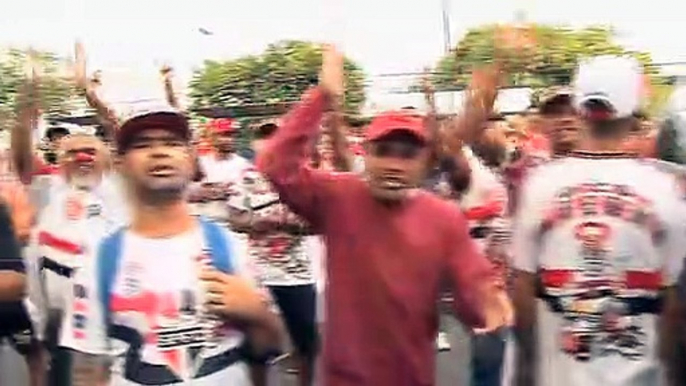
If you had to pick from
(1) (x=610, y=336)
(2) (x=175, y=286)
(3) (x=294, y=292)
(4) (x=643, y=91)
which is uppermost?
(4) (x=643, y=91)

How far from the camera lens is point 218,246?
4.33 meters

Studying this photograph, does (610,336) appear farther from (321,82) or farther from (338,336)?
(321,82)

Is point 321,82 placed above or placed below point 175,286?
above

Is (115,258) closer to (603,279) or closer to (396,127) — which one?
(396,127)

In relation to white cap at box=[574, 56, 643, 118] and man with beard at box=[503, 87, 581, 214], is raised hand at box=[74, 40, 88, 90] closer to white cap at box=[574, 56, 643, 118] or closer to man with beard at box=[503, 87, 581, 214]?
man with beard at box=[503, 87, 581, 214]

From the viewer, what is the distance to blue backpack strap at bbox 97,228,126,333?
432cm

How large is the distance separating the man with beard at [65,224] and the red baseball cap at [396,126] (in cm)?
219

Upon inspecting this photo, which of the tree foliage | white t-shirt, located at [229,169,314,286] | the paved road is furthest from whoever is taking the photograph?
the paved road

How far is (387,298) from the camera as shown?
477 cm

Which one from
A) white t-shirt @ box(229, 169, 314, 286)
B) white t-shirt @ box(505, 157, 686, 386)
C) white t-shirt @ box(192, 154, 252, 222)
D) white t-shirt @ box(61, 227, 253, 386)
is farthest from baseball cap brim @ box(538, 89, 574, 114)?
white t-shirt @ box(61, 227, 253, 386)

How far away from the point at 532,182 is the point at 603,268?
0.37m

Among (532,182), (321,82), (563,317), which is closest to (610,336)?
(563,317)

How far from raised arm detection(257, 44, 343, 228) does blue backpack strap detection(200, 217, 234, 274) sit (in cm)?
52

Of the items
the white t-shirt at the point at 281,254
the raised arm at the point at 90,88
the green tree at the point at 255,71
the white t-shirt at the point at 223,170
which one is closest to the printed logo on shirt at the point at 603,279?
the raised arm at the point at 90,88
